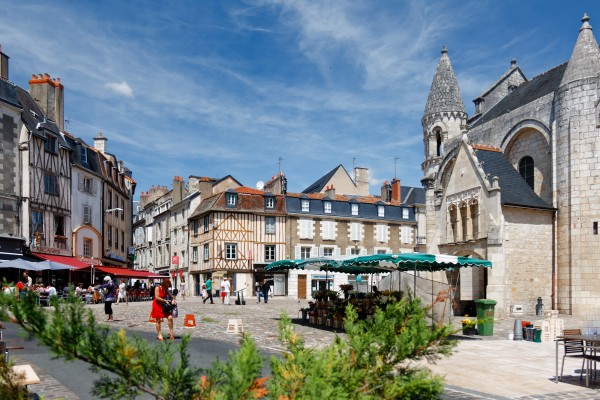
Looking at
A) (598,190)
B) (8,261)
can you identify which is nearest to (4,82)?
(8,261)

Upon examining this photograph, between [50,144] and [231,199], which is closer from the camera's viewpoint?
[50,144]

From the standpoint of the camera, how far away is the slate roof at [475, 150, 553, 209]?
770 inches

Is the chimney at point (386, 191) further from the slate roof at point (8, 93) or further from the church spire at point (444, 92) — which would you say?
the slate roof at point (8, 93)

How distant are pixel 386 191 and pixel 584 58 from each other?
21.8 meters

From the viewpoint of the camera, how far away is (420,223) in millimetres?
32188

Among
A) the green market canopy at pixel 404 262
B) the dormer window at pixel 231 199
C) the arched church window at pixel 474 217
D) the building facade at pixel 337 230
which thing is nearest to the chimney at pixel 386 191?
the building facade at pixel 337 230

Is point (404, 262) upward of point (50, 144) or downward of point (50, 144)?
downward

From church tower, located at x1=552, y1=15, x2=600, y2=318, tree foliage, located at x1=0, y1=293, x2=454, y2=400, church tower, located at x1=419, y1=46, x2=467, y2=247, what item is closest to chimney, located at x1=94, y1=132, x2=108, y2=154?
church tower, located at x1=419, y1=46, x2=467, y2=247

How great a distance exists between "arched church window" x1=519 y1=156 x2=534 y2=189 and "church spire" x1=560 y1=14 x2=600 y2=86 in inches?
129

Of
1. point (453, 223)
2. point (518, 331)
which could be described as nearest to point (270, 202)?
point (453, 223)

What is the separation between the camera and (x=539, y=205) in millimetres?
19719

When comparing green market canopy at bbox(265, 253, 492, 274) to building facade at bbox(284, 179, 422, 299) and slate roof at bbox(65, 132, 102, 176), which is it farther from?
building facade at bbox(284, 179, 422, 299)

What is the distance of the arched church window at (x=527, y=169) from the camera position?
21719 millimetres

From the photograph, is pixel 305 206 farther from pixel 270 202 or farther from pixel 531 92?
pixel 531 92
